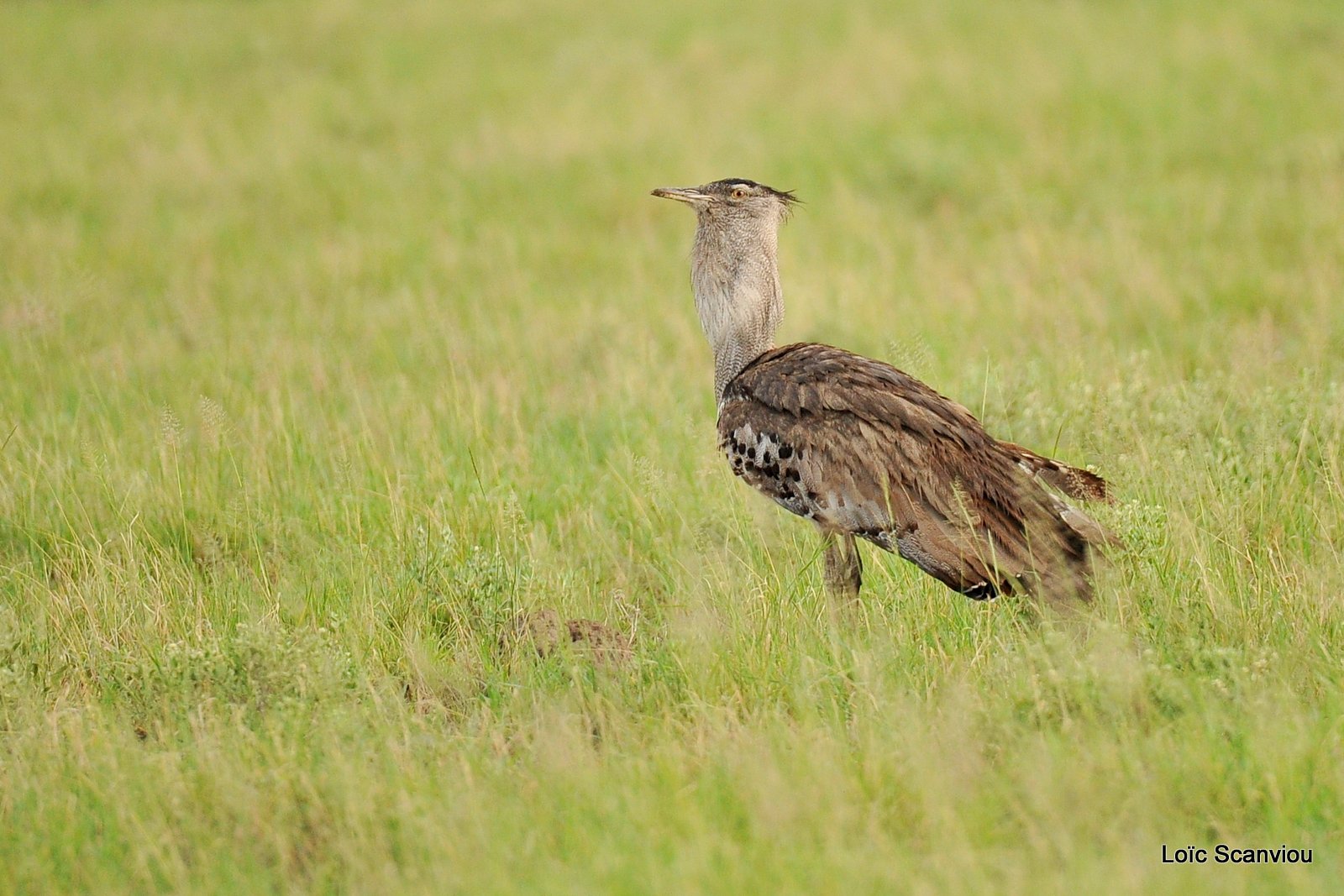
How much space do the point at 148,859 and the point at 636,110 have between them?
28.3ft

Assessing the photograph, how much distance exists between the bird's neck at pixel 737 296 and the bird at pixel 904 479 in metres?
0.18

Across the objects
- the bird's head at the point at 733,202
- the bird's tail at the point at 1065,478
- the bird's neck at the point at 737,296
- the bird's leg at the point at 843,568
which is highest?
the bird's head at the point at 733,202

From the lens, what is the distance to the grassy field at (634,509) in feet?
9.41

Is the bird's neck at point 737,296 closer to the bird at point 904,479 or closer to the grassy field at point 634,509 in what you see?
the bird at point 904,479

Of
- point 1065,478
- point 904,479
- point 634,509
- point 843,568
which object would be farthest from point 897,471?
point 634,509

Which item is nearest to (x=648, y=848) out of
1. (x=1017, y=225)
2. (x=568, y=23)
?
(x=1017, y=225)

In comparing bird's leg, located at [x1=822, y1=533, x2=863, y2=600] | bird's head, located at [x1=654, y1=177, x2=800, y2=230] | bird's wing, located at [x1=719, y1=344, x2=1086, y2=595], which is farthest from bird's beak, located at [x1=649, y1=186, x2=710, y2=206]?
bird's leg, located at [x1=822, y1=533, x2=863, y2=600]

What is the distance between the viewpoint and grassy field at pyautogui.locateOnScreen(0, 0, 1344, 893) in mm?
2869

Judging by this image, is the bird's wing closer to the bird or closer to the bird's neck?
the bird

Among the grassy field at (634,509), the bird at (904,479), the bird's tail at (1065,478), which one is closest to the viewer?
the grassy field at (634,509)

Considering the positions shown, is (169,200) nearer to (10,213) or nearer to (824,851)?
(10,213)

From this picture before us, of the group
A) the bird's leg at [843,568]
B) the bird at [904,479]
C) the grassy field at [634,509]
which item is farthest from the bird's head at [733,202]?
the bird's leg at [843,568]

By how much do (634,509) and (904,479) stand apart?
1138 mm

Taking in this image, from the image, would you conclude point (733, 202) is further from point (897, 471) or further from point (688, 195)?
point (897, 471)
